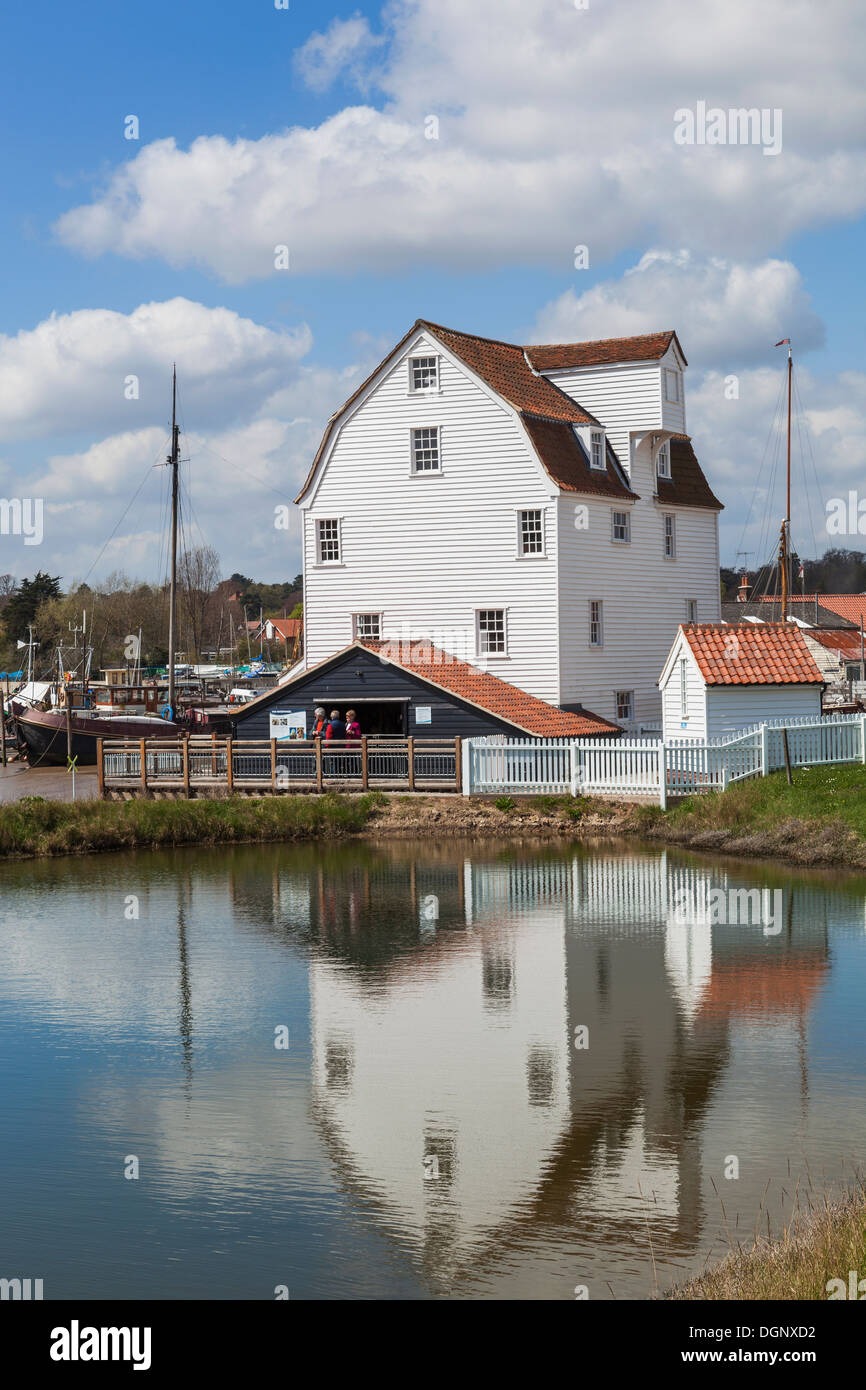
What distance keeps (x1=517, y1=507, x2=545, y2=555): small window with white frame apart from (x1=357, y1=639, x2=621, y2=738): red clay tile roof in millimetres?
3959

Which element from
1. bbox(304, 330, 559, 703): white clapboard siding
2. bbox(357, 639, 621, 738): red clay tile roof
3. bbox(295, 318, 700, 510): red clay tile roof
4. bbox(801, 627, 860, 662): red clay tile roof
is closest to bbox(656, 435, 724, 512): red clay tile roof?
bbox(295, 318, 700, 510): red clay tile roof

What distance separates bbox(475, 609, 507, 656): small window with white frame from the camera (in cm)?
4441

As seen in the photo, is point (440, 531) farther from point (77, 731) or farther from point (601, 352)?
point (77, 731)

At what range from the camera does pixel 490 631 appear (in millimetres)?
44531

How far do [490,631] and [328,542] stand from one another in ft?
21.5

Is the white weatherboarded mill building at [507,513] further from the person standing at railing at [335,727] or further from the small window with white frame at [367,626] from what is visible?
the person standing at railing at [335,727]

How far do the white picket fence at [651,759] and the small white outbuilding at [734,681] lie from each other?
2.58ft

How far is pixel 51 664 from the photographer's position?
388 ft

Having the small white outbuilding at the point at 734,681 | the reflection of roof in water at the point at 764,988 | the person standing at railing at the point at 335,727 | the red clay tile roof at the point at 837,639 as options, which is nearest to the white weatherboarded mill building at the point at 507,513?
the person standing at railing at the point at 335,727

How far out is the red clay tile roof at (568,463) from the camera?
143 feet

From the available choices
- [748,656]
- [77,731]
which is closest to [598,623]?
[748,656]

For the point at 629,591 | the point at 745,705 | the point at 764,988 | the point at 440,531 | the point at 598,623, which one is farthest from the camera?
the point at 629,591

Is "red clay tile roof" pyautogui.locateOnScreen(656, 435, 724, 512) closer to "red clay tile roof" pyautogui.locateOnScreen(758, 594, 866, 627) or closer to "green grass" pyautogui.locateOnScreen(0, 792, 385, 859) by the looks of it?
"green grass" pyautogui.locateOnScreen(0, 792, 385, 859)
